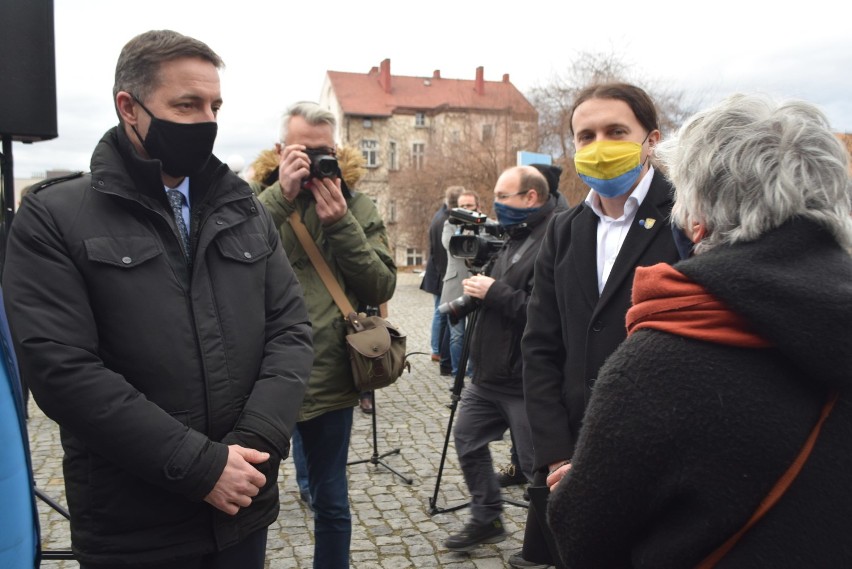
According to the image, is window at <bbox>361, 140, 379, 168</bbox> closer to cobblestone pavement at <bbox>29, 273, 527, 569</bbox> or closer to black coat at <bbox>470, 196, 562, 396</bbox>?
cobblestone pavement at <bbox>29, 273, 527, 569</bbox>

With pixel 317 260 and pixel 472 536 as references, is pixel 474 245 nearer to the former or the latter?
pixel 317 260

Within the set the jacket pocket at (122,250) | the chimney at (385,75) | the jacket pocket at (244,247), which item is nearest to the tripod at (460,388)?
the jacket pocket at (244,247)

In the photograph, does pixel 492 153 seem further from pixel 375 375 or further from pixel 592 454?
pixel 592 454

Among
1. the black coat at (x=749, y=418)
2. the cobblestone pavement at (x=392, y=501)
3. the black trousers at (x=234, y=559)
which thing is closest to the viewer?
the black coat at (x=749, y=418)

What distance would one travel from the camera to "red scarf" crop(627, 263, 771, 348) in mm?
1220

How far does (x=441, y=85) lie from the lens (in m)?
52.3

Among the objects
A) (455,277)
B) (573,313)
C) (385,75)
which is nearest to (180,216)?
(573,313)

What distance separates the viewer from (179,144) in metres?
2.11

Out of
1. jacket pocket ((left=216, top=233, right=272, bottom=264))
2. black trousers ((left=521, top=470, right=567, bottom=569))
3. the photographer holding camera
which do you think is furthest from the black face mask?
black trousers ((left=521, top=470, right=567, bottom=569))

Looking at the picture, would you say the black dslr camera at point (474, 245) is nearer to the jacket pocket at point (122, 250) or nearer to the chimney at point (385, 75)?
the jacket pocket at point (122, 250)

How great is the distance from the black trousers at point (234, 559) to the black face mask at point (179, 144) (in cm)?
114

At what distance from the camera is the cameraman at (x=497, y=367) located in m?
3.69

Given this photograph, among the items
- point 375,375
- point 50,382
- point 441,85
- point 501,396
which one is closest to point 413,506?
point 501,396

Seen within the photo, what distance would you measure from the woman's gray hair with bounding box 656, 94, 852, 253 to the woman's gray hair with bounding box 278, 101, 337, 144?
208 centimetres
